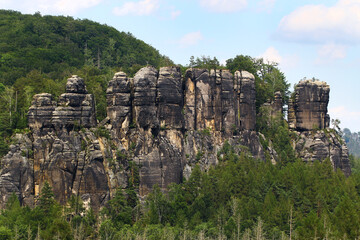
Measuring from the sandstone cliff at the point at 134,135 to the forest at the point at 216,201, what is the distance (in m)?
2.03

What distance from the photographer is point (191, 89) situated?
110m

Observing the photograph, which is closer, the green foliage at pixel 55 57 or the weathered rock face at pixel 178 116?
the weathered rock face at pixel 178 116

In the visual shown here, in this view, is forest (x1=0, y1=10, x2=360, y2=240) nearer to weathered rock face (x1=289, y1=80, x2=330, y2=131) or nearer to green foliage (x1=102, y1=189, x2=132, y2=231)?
green foliage (x1=102, y1=189, x2=132, y2=231)

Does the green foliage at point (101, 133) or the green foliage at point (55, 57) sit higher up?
the green foliage at point (55, 57)

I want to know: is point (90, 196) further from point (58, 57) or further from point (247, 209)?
point (58, 57)

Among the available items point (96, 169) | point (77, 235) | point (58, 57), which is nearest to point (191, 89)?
point (96, 169)

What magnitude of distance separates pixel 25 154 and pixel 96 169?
9.71m

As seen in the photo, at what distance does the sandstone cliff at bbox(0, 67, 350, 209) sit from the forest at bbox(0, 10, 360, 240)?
6.65ft

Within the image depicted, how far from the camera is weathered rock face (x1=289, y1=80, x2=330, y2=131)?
120 meters

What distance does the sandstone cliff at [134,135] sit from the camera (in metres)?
95.0

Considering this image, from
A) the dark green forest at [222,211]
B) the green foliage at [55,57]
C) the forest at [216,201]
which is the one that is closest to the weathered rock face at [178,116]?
the forest at [216,201]

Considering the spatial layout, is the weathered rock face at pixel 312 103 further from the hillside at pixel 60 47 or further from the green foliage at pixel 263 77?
Answer: the hillside at pixel 60 47

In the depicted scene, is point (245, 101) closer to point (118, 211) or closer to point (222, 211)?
point (222, 211)

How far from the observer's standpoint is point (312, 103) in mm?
120750
